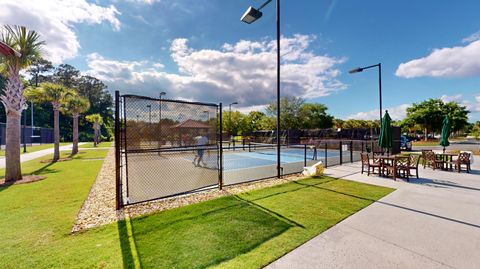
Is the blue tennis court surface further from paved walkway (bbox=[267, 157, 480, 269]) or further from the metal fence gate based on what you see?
paved walkway (bbox=[267, 157, 480, 269])

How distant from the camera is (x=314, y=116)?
43188 mm

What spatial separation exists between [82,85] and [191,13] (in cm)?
7189

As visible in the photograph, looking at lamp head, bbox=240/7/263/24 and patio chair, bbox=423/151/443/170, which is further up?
lamp head, bbox=240/7/263/24

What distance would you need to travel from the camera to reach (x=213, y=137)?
19.9 ft

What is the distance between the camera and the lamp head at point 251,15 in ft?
21.1

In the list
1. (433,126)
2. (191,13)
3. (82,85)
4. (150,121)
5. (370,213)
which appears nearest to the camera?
(370,213)

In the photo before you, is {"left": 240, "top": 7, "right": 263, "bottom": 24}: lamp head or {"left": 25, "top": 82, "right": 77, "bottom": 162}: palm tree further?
{"left": 25, "top": 82, "right": 77, "bottom": 162}: palm tree

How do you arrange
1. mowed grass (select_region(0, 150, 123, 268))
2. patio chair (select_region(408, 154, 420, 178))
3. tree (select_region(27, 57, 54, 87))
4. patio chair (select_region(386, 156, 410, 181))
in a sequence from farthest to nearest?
tree (select_region(27, 57, 54, 87)), patio chair (select_region(408, 154, 420, 178)), patio chair (select_region(386, 156, 410, 181)), mowed grass (select_region(0, 150, 123, 268))

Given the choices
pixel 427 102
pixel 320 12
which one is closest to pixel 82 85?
pixel 320 12

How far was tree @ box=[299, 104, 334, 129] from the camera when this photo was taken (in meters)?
40.2

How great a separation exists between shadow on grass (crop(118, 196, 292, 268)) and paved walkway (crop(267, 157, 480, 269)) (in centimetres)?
69

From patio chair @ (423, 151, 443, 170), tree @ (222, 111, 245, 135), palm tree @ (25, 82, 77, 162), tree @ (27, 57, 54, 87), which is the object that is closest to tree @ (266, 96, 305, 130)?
tree @ (222, 111, 245, 135)

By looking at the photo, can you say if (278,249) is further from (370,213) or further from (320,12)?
(320,12)

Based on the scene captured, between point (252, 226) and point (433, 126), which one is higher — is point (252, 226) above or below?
below
